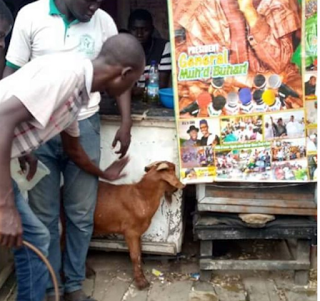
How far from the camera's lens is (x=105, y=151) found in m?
4.12

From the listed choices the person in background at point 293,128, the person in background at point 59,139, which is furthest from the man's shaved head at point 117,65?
the person in background at point 293,128

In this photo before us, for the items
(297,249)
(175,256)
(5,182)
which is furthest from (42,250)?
(297,249)

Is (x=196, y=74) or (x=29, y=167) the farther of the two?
(x=196, y=74)

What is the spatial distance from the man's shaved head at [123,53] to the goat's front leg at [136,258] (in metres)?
1.59

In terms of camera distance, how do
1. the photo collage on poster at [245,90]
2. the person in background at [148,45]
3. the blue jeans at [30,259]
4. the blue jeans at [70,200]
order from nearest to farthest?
the blue jeans at [30,259] → the blue jeans at [70,200] → the photo collage on poster at [245,90] → the person in background at [148,45]

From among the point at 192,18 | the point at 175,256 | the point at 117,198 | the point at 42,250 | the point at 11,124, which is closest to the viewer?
the point at 11,124

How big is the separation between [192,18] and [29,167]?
1327 millimetres

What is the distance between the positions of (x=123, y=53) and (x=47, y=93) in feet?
1.26

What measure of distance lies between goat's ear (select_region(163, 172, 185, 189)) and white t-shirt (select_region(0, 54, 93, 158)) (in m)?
1.27

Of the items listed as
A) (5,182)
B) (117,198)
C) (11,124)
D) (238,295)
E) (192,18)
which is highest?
(192,18)

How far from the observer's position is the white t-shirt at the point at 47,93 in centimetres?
251

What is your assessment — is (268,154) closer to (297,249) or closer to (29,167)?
(297,249)

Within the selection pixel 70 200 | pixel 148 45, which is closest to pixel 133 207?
pixel 70 200

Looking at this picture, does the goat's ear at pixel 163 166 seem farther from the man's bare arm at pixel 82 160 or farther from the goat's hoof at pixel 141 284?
the goat's hoof at pixel 141 284
